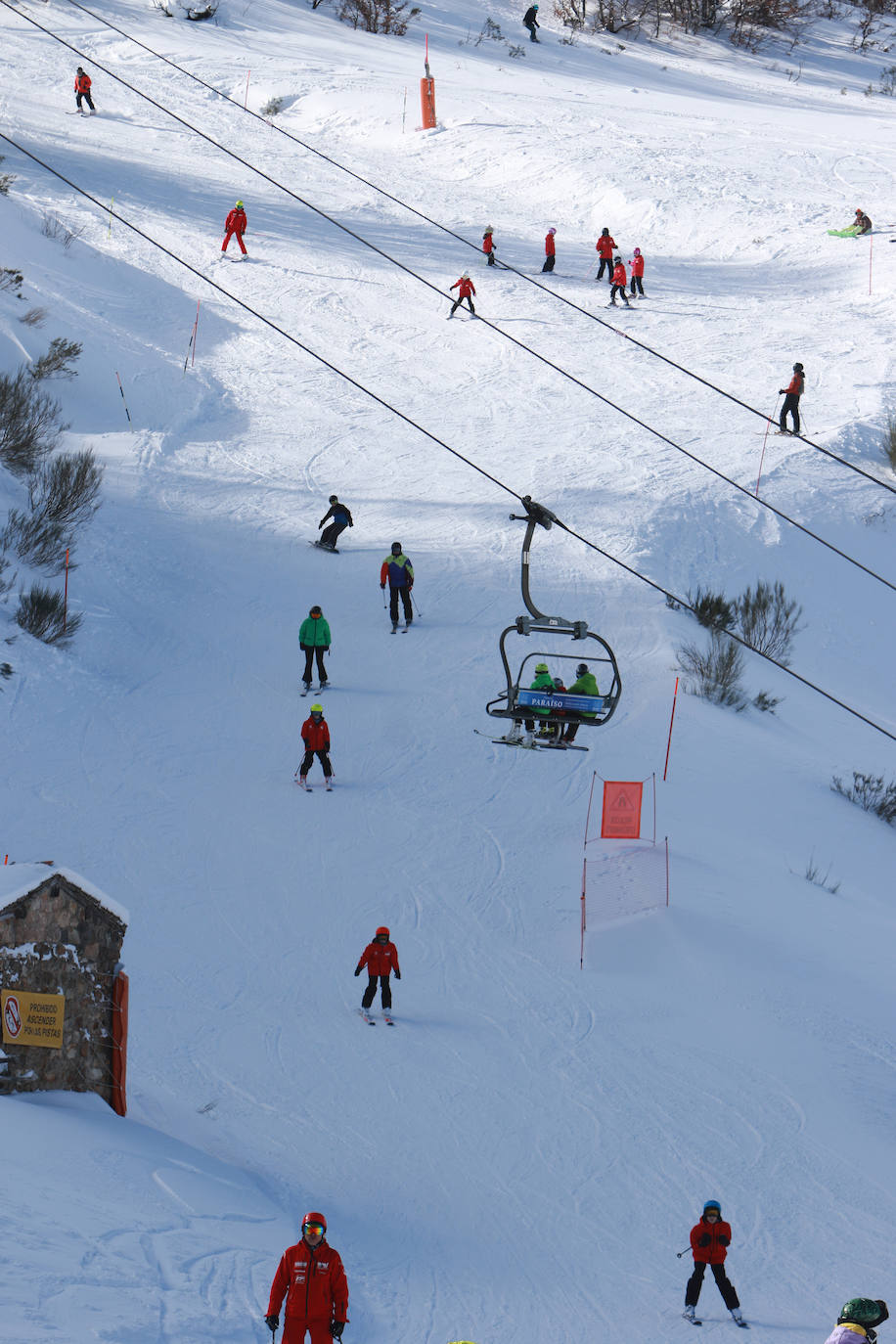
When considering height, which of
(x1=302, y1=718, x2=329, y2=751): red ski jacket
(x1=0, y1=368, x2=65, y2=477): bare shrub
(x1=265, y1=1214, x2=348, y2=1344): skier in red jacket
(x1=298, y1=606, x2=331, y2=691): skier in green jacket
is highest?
(x1=0, y1=368, x2=65, y2=477): bare shrub

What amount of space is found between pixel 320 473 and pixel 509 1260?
16.7m

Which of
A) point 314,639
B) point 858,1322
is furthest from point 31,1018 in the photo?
point 314,639

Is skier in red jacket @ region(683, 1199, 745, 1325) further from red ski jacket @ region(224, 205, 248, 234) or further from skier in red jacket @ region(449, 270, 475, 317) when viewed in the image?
red ski jacket @ region(224, 205, 248, 234)

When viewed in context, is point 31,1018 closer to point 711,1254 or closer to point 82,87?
point 711,1254

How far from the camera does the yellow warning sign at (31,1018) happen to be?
8492 mm

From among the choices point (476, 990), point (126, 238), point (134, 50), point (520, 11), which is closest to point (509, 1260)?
point (476, 990)

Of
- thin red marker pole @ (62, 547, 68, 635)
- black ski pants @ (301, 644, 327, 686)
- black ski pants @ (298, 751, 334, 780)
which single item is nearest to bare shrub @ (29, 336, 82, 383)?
thin red marker pole @ (62, 547, 68, 635)

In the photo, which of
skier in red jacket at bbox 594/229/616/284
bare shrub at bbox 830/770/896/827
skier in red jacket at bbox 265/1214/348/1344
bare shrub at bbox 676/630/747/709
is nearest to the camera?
skier in red jacket at bbox 265/1214/348/1344

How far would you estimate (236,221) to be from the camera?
30.6 meters

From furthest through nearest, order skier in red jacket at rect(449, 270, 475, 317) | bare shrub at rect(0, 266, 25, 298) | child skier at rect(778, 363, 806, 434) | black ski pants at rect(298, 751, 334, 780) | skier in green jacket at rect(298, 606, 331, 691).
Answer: skier in red jacket at rect(449, 270, 475, 317)
bare shrub at rect(0, 266, 25, 298)
child skier at rect(778, 363, 806, 434)
skier in green jacket at rect(298, 606, 331, 691)
black ski pants at rect(298, 751, 334, 780)

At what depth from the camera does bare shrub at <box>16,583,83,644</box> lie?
61.5 ft

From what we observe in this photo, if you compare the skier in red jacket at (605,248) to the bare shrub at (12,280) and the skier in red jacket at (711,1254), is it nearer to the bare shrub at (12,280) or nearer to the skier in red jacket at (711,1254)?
the bare shrub at (12,280)

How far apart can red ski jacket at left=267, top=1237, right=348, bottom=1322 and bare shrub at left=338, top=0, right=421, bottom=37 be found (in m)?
47.7

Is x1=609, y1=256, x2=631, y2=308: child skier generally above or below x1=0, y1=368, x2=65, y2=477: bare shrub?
above
